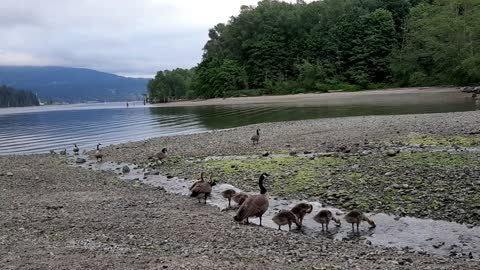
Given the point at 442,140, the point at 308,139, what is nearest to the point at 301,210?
the point at 442,140

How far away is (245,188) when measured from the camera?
53.2 feet

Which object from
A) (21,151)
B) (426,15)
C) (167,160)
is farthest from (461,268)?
(426,15)

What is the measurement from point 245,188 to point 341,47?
96.6 meters

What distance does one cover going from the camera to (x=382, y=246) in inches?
389

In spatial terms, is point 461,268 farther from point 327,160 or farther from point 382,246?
point 327,160

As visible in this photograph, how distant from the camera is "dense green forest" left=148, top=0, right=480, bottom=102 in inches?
3017

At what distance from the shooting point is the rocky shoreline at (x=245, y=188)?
8812 mm

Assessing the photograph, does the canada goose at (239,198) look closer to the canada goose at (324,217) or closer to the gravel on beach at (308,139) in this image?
the canada goose at (324,217)

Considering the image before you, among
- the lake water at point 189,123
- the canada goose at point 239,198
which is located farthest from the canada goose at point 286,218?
the lake water at point 189,123

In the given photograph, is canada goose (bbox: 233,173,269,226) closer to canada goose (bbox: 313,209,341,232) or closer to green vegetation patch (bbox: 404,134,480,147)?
canada goose (bbox: 313,209,341,232)

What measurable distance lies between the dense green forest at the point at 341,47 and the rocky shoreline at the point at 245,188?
5523 centimetres

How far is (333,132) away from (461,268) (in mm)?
21441

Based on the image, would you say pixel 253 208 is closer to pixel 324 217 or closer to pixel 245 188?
pixel 324 217

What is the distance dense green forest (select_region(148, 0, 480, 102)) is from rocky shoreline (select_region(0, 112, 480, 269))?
5523 cm
